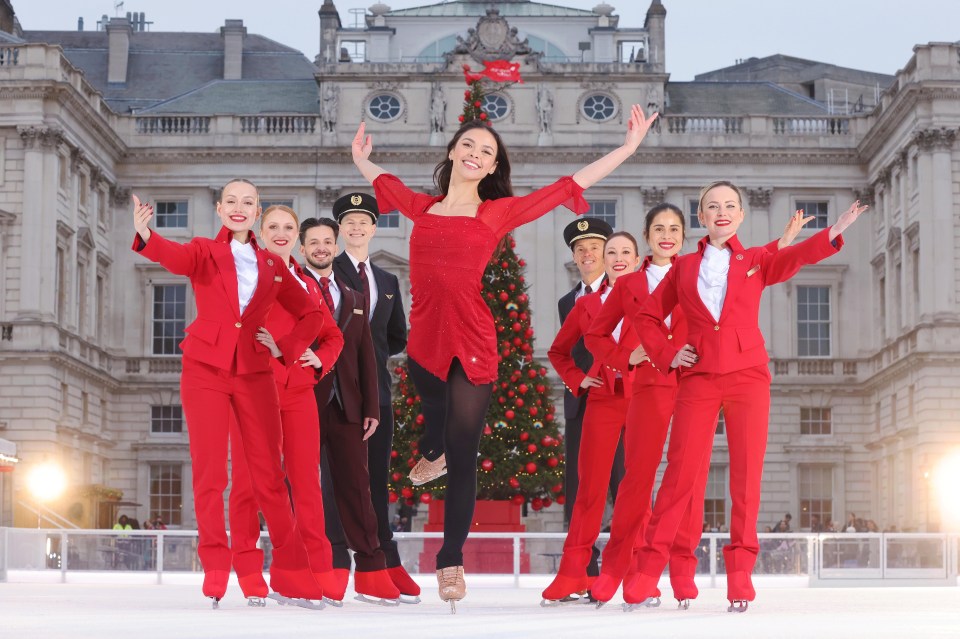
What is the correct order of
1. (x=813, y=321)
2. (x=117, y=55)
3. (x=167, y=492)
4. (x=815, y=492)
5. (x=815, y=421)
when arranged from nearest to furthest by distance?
(x=167, y=492) → (x=815, y=492) → (x=815, y=421) → (x=813, y=321) → (x=117, y=55)

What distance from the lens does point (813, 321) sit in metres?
46.3

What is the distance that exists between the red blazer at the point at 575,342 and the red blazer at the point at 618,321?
1.0 inches

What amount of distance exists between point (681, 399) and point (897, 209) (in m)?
35.7

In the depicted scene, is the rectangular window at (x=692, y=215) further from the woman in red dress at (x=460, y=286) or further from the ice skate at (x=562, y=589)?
the woman in red dress at (x=460, y=286)

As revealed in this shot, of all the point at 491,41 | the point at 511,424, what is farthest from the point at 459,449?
the point at 491,41

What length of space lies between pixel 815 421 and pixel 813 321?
2.72 metres

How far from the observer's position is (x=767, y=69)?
2576 inches

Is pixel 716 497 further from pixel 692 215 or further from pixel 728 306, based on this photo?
pixel 728 306

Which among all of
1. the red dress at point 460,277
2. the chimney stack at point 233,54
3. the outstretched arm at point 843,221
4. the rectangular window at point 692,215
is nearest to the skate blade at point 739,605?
the red dress at point 460,277

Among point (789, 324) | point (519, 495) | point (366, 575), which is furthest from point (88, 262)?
point (366, 575)

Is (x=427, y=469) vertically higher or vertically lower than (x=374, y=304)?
lower

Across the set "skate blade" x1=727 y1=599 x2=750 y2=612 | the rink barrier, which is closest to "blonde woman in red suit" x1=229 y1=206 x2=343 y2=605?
"skate blade" x1=727 y1=599 x2=750 y2=612

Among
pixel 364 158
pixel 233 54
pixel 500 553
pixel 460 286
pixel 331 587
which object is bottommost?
pixel 500 553

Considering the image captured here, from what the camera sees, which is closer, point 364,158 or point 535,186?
point 364,158
